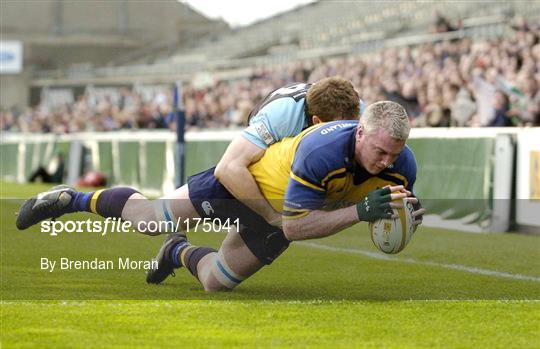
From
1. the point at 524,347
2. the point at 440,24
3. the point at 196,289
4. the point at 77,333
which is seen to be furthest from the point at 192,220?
the point at 440,24

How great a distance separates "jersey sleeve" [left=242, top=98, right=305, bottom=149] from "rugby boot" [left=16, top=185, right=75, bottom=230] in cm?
161

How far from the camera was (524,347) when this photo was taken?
6.02 meters

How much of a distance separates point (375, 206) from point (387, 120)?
20.5 inches

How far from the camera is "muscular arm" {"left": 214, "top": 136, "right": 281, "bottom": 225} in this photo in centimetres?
799

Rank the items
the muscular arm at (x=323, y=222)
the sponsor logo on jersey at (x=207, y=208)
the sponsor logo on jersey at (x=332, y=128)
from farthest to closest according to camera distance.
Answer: the sponsor logo on jersey at (x=207, y=208) < the sponsor logo on jersey at (x=332, y=128) < the muscular arm at (x=323, y=222)

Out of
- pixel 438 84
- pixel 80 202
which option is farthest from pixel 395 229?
pixel 438 84

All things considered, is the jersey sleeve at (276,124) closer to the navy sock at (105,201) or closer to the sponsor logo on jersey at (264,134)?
the sponsor logo on jersey at (264,134)

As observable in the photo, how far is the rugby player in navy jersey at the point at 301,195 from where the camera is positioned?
7.18 metres

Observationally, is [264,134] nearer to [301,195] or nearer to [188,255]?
[301,195]

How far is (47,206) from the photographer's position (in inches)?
360

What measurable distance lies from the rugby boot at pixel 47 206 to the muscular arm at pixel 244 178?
1470 millimetres

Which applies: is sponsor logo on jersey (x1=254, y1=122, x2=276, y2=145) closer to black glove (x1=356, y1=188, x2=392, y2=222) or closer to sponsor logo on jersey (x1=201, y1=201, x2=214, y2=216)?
sponsor logo on jersey (x1=201, y1=201, x2=214, y2=216)

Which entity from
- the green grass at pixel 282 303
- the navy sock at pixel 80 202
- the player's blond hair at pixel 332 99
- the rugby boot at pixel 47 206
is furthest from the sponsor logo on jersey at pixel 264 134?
the rugby boot at pixel 47 206

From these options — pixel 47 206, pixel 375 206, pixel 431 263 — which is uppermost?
pixel 375 206
